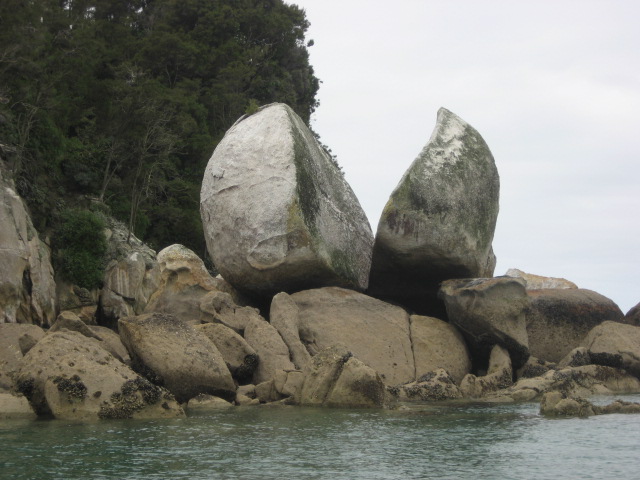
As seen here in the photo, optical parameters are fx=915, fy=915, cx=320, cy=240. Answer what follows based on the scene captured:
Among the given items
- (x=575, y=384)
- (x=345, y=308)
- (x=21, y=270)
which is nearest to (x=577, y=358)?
(x=575, y=384)

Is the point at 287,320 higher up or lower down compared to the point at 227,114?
lower down

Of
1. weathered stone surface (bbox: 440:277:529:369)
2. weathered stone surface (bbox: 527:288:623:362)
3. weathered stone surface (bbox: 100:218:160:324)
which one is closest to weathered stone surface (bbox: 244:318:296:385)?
weathered stone surface (bbox: 440:277:529:369)

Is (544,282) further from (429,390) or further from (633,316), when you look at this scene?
(429,390)

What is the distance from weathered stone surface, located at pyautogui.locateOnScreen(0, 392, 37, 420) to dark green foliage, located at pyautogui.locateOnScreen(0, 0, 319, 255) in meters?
21.3

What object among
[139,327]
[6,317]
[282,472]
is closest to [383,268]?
[139,327]

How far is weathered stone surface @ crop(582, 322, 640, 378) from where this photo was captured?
20.2 meters

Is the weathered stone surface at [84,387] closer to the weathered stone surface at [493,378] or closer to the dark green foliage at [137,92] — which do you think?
the weathered stone surface at [493,378]

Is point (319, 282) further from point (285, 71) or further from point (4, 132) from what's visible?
point (285, 71)

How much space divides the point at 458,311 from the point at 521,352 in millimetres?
1689

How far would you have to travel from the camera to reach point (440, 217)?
19.5 meters

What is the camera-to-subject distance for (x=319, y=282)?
794 inches

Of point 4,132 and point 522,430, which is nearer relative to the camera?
point 522,430

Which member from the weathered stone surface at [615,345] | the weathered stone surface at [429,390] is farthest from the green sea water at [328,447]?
the weathered stone surface at [615,345]

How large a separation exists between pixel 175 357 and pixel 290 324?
338 cm
